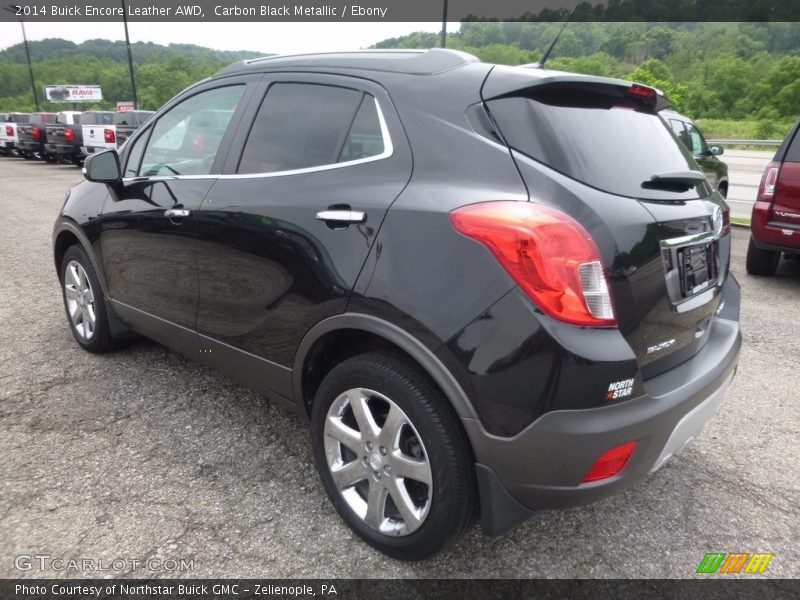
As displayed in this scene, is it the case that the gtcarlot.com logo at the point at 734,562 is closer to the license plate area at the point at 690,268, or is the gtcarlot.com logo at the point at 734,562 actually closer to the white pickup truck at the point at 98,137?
the license plate area at the point at 690,268

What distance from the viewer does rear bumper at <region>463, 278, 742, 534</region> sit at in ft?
5.77

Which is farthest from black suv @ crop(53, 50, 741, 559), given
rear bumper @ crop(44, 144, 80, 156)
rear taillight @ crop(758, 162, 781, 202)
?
rear bumper @ crop(44, 144, 80, 156)

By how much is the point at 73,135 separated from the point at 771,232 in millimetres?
19367

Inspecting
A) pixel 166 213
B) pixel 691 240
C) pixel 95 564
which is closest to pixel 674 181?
pixel 691 240

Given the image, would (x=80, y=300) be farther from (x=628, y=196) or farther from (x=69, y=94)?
(x=69, y=94)

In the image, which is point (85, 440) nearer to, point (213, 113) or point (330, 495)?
point (330, 495)

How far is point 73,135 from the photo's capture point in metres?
18.8

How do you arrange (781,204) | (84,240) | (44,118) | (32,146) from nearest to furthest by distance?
(84,240)
(781,204)
(32,146)
(44,118)

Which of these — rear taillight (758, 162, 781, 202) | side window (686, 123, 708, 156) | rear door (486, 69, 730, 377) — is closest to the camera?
rear door (486, 69, 730, 377)

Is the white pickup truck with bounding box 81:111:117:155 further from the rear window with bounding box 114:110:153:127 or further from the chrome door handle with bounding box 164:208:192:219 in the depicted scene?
the chrome door handle with bounding box 164:208:192:219

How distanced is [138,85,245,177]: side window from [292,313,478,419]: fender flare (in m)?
1.17

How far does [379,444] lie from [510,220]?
92cm

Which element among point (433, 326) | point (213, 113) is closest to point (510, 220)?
point (433, 326)

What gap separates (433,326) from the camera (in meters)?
1.88
